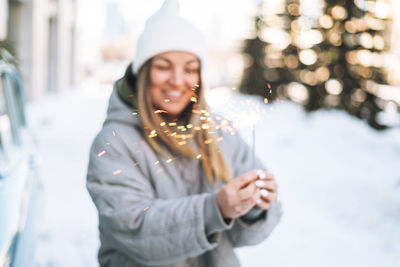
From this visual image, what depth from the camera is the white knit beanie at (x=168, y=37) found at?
148 centimetres

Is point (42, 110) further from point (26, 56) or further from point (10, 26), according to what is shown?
point (10, 26)

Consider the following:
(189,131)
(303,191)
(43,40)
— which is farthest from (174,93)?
(43,40)

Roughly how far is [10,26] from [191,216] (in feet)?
37.5

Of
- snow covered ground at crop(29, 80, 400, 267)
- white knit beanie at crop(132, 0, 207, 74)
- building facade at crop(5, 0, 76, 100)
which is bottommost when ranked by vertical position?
snow covered ground at crop(29, 80, 400, 267)

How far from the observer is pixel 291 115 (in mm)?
11867

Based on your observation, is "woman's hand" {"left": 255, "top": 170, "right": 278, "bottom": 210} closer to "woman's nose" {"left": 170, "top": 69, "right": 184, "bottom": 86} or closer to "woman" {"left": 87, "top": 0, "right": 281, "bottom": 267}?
"woman" {"left": 87, "top": 0, "right": 281, "bottom": 267}

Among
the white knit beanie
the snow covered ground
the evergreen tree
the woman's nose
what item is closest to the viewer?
the woman's nose

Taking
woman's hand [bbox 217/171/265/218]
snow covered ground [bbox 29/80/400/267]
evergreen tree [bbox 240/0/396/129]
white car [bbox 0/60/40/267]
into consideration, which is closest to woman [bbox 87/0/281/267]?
woman's hand [bbox 217/171/265/218]

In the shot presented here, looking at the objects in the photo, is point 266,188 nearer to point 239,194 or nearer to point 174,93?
point 239,194

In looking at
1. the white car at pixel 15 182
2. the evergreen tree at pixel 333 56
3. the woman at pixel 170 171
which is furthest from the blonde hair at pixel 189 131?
the evergreen tree at pixel 333 56

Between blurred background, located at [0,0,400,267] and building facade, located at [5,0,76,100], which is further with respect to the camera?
building facade, located at [5,0,76,100]

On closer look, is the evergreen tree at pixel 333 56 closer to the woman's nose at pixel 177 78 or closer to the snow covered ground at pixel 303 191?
the snow covered ground at pixel 303 191

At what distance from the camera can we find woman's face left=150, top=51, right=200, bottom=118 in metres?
1.39

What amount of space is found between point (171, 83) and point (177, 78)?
1.2 inches
